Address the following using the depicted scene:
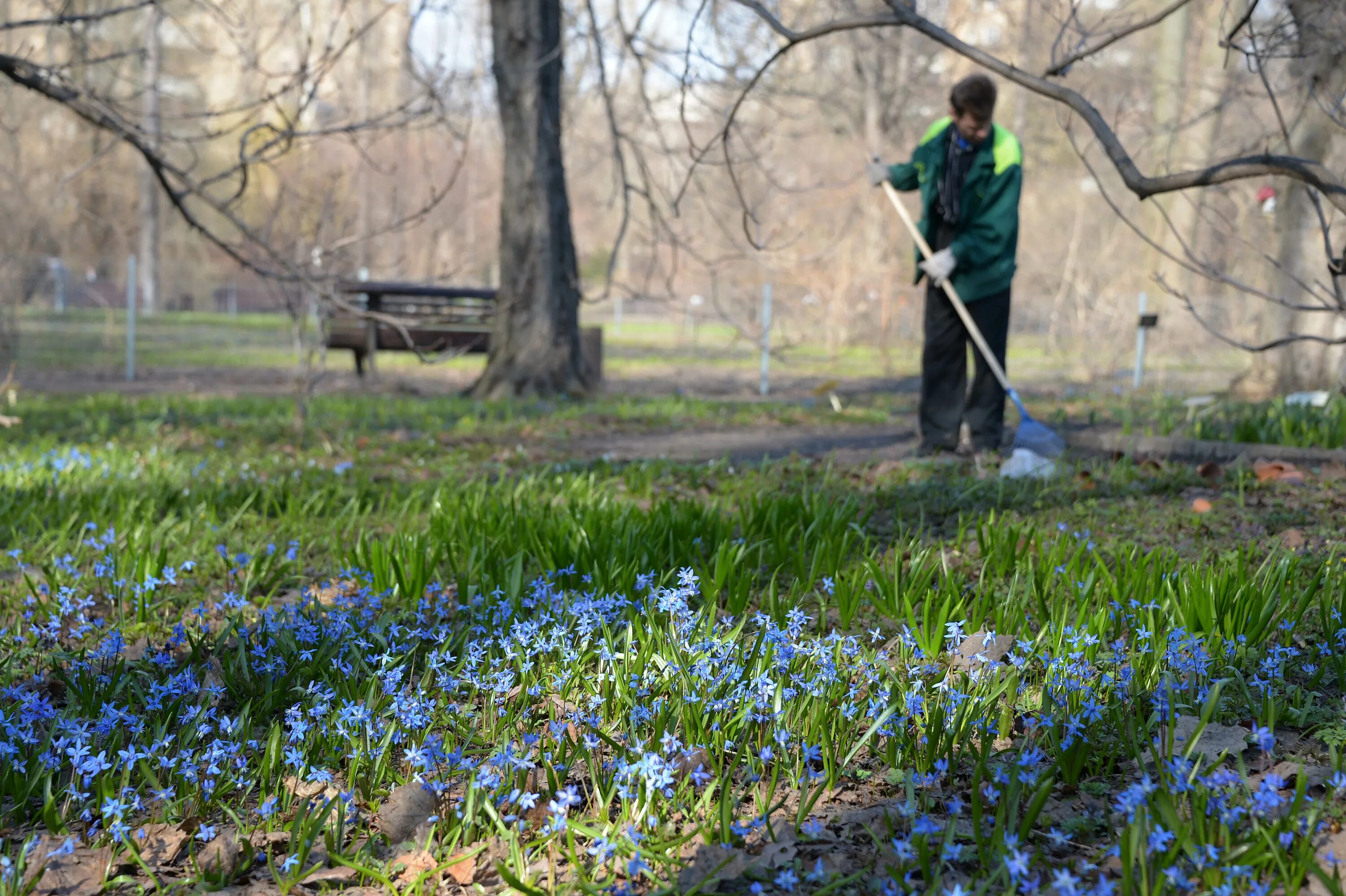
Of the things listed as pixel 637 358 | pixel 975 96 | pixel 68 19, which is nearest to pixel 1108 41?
pixel 975 96

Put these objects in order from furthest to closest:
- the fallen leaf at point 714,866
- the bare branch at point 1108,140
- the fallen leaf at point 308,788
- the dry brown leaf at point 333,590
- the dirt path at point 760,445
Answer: the dirt path at point 760,445, the dry brown leaf at point 333,590, the bare branch at point 1108,140, the fallen leaf at point 308,788, the fallen leaf at point 714,866

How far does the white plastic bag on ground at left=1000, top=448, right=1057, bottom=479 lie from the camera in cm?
472

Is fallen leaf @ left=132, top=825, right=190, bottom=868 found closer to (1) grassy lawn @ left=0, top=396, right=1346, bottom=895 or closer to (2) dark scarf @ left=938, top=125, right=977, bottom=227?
(1) grassy lawn @ left=0, top=396, right=1346, bottom=895

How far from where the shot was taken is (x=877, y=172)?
5.93 meters

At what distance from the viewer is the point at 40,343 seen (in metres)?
16.1

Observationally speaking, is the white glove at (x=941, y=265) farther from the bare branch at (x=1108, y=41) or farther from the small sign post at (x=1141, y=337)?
the small sign post at (x=1141, y=337)

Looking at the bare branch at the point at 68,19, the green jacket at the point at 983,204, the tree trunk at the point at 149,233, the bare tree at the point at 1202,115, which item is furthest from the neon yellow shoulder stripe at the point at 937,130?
the tree trunk at the point at 149,233

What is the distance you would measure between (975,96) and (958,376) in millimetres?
1474

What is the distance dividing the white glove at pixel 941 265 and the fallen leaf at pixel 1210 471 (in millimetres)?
1570

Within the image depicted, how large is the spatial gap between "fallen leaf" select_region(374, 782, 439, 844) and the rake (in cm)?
407

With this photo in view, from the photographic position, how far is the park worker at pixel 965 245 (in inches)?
222

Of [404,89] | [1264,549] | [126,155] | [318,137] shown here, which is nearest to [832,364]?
[318,137]

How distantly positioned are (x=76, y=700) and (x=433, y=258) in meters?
25.8

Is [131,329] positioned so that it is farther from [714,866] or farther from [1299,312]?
[714,866]
